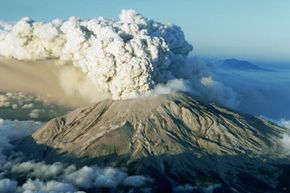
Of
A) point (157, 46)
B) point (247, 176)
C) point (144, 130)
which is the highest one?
point (157, 46)

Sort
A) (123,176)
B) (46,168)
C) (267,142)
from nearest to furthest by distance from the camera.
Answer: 1. (123,176)
2. (46,168)
3. (267,142)

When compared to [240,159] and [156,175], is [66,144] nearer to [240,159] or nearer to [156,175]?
[156,175]

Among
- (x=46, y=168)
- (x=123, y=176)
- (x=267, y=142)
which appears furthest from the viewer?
(x=267, y=142)

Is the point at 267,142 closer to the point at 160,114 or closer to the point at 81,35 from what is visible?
the point at 160,114

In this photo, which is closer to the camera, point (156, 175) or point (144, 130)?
point (156, 175)

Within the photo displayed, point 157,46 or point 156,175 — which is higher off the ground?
point 157,46

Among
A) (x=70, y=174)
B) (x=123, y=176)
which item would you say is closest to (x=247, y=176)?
(x=123, y=176)
